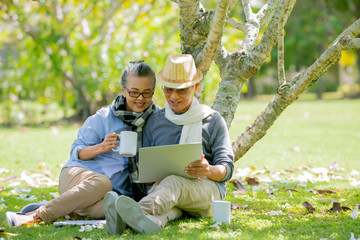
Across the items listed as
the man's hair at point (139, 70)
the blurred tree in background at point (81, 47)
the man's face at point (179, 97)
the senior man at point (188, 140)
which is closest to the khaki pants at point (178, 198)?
the senior man at point (188, 140)

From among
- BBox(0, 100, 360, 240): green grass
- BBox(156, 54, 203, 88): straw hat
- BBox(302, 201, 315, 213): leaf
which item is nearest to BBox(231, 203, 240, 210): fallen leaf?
BBox(0, 100, 360, 240): green grass

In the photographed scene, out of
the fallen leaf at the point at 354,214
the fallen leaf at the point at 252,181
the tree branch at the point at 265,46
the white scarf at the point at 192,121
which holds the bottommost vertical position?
the fallen leaf at the point at 252,181

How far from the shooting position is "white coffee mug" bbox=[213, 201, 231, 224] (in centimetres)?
337

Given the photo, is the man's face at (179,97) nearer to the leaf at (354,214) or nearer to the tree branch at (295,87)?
the tree branch at (295,87)

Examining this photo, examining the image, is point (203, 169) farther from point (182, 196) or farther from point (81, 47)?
point (81, 47)

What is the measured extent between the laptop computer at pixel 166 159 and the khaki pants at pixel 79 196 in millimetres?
392

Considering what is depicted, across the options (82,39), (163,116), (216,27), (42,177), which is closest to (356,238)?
(163,116)

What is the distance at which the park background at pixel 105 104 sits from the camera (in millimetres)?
3668

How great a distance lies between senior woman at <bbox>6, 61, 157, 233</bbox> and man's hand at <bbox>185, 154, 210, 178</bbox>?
0.63m

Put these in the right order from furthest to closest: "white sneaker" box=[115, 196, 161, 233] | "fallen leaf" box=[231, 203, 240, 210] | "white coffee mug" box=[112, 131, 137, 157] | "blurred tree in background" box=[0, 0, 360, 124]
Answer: "blurred tree in background" box=[0, 0, 360, 124] → "fallen leaf" box=[231, 203, 240, 210] → "white coffee mug" box=[112, 131, 137, 157] → "white sneaker" box=[115, 196, 161, 233]

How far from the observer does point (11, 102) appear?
14.6m

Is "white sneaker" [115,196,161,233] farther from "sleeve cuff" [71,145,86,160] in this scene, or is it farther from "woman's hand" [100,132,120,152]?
"sleeve cuff" [71,145,86,160]

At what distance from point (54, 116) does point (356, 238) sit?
1462 centimetres

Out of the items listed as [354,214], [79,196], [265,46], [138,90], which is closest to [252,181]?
[265,46]
